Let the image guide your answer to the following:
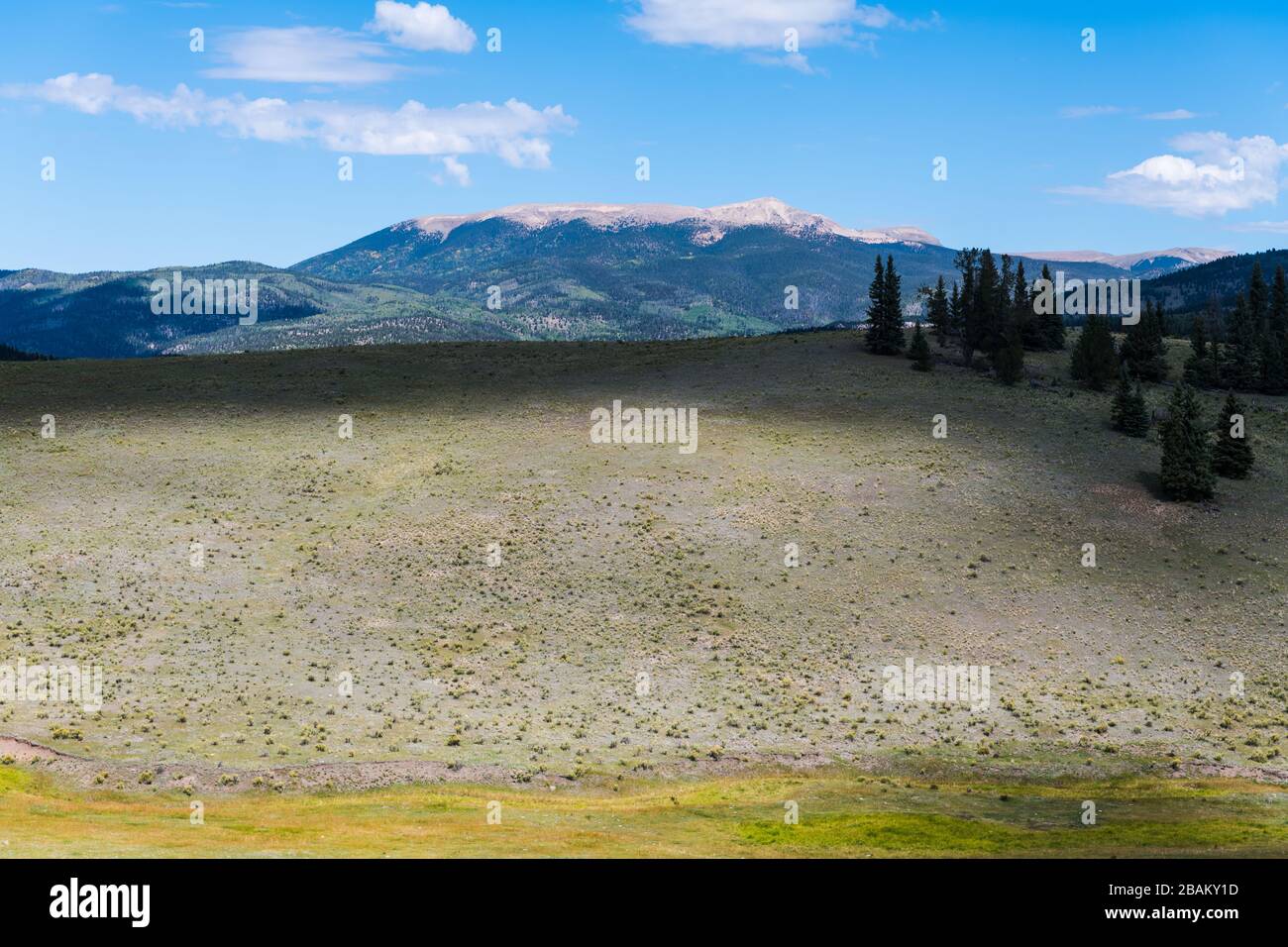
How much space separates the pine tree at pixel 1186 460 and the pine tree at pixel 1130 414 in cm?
1163

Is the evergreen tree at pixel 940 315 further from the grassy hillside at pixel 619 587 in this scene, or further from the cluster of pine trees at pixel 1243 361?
the cluster of pine trees at pixel 1243 361

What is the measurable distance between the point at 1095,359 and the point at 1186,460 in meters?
30.5

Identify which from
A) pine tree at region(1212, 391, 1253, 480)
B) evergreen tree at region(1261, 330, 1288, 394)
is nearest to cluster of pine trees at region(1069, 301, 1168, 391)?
evergreen tree at region(1261, 330, 1288, 394)

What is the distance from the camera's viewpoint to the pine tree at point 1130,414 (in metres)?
95.5

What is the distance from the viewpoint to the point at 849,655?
199 ft

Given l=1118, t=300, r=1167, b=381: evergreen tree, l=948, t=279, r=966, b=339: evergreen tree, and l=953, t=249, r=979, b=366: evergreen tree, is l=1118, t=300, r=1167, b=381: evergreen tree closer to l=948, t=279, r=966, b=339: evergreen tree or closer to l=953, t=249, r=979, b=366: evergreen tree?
l=953, t=249, r=979, b=366: evergreen tree

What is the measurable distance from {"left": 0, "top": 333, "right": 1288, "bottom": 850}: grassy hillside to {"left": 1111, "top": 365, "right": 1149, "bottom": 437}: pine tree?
Result: 2135 millimetres

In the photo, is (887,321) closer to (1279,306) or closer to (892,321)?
(892,321)

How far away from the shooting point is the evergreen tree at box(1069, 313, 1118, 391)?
110125 millimetres

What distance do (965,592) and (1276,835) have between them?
3061 cm

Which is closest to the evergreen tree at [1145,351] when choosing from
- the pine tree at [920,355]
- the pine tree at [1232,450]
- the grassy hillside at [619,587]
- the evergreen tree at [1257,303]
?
the grassy hillside at [619,587]

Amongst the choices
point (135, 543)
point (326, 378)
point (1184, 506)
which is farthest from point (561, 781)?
point (326, 378)

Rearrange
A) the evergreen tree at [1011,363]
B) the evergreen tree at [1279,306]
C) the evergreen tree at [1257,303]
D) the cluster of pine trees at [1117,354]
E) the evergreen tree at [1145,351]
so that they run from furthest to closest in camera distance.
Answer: the evergreen tree at [1257,303] < the evergreen tree at [1279,306] < the evergreen tree at [1145,351] < the cluster of pine trees at [1117,354] < the evergreen tree at [1011,363]
